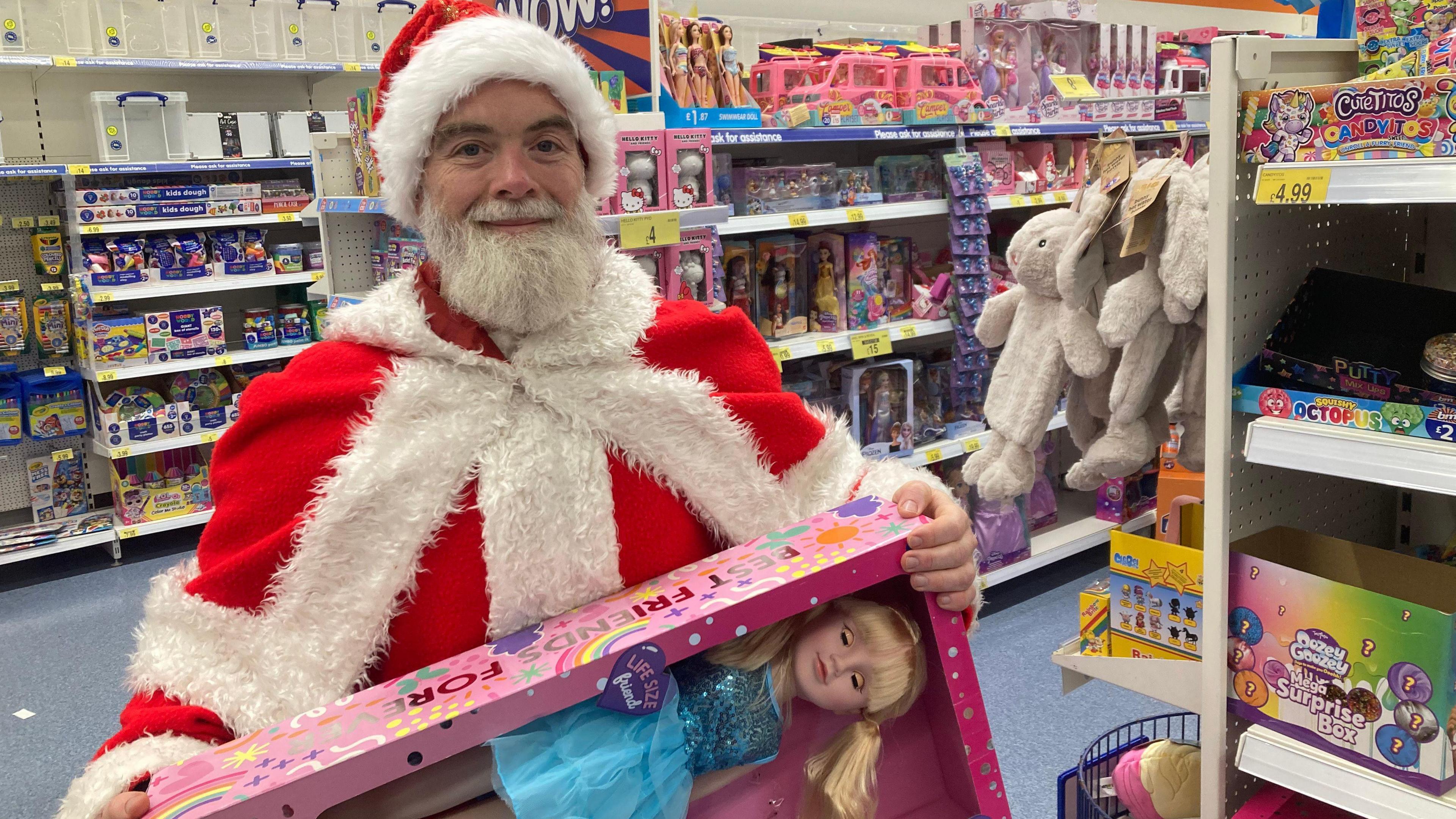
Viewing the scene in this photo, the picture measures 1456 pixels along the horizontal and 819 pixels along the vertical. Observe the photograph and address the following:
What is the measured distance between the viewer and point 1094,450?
211 cm

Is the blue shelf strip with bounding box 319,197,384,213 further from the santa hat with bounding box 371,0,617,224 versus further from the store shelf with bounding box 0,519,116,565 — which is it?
the store shelf with bounding box 0,519,116,565

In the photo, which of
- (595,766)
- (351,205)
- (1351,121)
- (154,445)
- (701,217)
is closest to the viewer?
(595,766)

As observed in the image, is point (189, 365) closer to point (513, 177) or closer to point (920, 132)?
point (920, 132)

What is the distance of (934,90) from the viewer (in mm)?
3818

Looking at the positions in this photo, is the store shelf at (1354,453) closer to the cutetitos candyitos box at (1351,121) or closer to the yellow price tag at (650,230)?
the cutetitos candyitos box at (1351,121)

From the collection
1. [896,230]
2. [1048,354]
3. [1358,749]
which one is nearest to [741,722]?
[1358,749]

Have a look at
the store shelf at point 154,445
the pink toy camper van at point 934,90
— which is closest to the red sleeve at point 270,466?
the pink toy camper van at point 934,90

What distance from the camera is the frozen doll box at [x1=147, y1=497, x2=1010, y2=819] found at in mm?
977

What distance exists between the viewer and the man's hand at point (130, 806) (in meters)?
1.04

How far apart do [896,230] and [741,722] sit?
141 inches

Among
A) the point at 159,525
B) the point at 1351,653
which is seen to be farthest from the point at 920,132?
the point at 159,525

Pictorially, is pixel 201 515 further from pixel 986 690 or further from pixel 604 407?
pixel 604 407

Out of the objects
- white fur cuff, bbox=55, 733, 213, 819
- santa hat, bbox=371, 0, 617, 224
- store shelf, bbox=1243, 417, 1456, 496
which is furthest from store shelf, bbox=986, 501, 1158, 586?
white fur cuff, bbox=55, 733, 213, 819

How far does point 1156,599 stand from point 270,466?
→ 1514 millimetres
